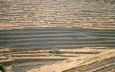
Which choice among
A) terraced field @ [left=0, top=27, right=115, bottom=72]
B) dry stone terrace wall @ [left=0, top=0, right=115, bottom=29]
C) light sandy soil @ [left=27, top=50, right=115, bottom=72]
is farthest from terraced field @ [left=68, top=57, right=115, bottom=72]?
dry stone terrace wall @ [left=0, top=0, right=115, bottom=29]

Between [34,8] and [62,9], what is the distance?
1635 millimetres

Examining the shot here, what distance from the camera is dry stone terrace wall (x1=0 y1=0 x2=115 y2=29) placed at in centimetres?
1061

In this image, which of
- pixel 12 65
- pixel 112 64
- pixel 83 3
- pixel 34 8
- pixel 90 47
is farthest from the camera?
pixel 83 3

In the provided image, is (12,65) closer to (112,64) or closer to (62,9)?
(112,64)

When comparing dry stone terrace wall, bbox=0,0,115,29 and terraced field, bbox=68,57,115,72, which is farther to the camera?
dry stone terrace wall, bbox=0,0,115,29

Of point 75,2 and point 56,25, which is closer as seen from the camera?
point 56,25

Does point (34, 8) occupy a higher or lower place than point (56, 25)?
higher

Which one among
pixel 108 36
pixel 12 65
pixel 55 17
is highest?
pixel 55 17

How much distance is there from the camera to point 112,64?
702cm

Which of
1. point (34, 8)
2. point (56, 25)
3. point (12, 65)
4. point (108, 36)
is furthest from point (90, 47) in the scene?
point (34, 8)

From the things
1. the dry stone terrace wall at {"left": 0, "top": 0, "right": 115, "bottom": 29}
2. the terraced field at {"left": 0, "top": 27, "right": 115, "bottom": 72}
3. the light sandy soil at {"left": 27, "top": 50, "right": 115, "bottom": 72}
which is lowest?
the light sandy soil at {"left": 27, "top": 50, "right": 115, "bottom": 72}

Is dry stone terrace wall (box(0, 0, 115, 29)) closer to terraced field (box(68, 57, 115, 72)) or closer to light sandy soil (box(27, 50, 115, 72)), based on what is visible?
light sandy soil (box(27, 50, 115, 72))

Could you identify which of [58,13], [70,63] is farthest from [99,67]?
[58,13]

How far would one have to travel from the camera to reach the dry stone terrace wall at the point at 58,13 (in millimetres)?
10609
